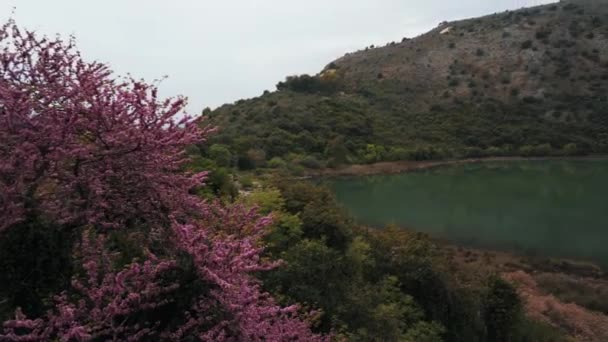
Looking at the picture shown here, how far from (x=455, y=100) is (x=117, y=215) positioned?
66.4 m

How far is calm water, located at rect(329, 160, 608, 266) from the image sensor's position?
27.6 meters

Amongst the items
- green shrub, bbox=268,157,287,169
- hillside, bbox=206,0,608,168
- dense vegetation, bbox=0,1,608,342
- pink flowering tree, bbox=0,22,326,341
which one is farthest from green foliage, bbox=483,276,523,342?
green shrub, bbox=268,157,287,169

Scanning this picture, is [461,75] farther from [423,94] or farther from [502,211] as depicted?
[502,211]

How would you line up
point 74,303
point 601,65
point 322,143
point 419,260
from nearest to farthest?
point 74,303, point 419,260, point 322,143, point 601,65

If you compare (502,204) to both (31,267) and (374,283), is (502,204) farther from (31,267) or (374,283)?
(31,267)

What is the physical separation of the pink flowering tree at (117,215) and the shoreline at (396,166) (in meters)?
43.3

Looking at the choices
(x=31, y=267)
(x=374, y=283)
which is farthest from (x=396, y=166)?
(x=31, y=267)

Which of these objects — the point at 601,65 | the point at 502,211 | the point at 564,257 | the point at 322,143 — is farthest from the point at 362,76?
the point at 564,257

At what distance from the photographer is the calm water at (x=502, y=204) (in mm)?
27641

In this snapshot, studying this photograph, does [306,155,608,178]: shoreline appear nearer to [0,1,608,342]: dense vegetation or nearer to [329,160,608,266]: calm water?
[329,160,608,266]: calm water

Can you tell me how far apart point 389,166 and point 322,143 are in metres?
7.94

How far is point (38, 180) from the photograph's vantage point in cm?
525

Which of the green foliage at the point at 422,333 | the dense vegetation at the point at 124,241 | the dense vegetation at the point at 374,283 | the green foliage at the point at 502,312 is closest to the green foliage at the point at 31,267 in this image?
the dense vegetation at the point at 124,241

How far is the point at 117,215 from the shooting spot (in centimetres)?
573
